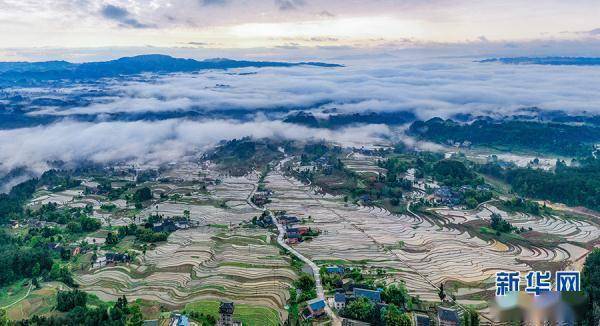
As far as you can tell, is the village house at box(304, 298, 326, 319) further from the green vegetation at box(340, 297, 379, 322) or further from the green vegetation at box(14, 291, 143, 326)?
the green vegetation at box(14, 291, 143, 326)

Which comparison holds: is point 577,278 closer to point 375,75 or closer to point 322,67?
point 375,75

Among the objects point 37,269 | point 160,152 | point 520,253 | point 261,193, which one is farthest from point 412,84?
point 37,269

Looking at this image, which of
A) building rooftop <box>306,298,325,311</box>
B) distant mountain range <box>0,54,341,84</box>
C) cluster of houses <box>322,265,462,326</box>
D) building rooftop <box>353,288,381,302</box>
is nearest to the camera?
cluster of houses <box>322,265,462,326</box>

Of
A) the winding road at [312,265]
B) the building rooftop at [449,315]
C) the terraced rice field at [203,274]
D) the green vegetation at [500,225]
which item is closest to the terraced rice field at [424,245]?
the winding road at [312,265]

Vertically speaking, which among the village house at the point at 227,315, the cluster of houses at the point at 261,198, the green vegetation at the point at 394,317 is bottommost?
the cluster of houses at the point at 261,198

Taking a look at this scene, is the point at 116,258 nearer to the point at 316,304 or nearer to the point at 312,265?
the point at 312,265

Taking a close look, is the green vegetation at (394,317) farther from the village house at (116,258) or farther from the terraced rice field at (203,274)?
the village house at (116,258)

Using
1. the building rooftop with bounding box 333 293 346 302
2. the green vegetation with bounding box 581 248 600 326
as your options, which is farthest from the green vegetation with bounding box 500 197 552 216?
the building rooftop with bounding box 333 293 346 302
